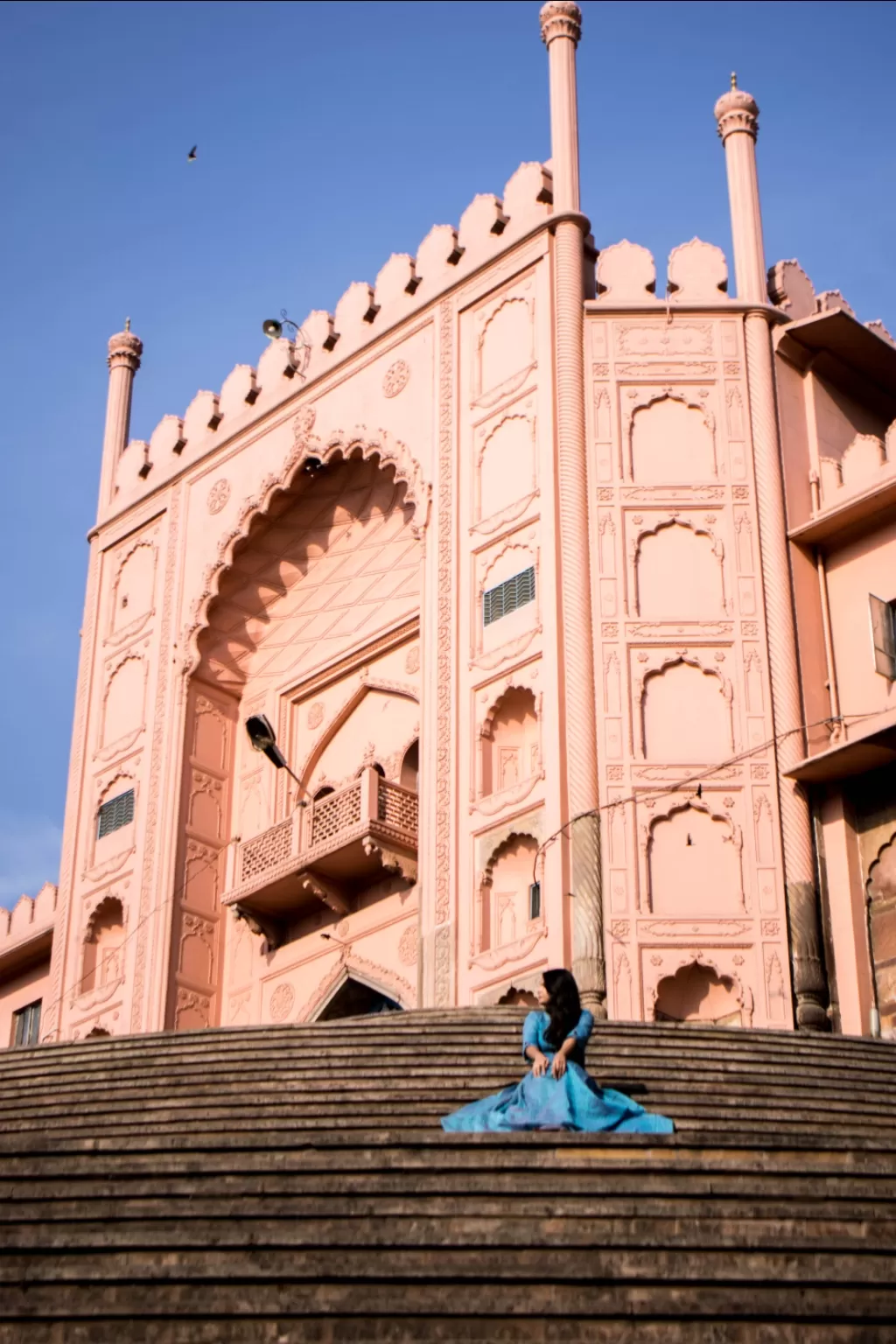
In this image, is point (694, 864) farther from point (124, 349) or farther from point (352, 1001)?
point (124, 349)

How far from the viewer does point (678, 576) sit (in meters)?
17.8

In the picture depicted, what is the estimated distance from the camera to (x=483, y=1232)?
26.1 feet

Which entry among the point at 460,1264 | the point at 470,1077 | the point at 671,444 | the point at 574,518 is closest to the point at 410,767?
the point at 574,518

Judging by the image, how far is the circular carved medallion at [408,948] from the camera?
63.9 ft

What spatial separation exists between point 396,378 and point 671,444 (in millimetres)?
3361

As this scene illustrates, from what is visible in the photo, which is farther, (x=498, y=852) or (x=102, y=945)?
(x=102, y=945)

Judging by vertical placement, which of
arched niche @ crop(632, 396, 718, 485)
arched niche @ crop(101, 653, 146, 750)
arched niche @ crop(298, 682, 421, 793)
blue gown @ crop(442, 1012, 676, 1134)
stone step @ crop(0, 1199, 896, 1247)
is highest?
arched niche @ crop(632, 396, 718, 485)

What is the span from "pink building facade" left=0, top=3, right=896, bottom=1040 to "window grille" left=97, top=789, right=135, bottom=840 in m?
0.04

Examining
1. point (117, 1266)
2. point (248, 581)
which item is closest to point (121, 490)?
point (248, 581)

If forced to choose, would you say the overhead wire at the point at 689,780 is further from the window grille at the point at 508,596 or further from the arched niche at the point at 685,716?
the window grille at the point at 508,596

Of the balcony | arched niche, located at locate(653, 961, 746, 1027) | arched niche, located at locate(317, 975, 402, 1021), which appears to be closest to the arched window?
the balcony

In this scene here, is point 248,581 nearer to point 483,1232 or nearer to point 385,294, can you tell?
point 385,294

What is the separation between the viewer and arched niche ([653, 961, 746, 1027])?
16234 millimetres

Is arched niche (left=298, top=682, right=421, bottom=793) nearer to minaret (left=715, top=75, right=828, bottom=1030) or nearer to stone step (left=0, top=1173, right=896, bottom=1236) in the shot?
minaret (left=715, top=75, right=828, bottom=1030)
